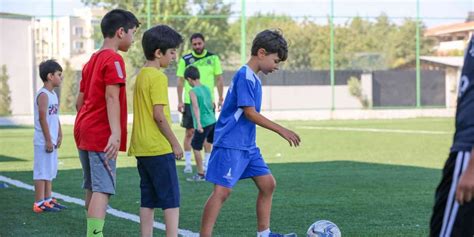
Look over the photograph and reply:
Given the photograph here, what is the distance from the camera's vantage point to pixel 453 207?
4520 mm

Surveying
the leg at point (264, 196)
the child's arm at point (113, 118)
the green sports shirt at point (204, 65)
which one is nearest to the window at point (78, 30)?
the green sports shirt at point (204, 65)

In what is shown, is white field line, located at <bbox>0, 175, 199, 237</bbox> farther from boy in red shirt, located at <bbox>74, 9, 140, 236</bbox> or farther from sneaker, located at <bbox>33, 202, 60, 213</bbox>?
boy in red shirt, located at <bbox>74, 9, 140, 236</bbox>

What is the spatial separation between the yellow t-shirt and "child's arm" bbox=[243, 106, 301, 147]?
24.4 inches

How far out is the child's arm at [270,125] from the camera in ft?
22.6

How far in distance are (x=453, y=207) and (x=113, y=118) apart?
8.89 ft

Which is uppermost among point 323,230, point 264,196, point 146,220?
point 264,196

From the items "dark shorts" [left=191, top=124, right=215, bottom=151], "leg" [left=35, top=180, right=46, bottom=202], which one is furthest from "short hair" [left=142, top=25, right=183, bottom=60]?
"dark shorts" [left=191, top=124, right=215, bottom=151]

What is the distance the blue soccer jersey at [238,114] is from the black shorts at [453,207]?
2642mm

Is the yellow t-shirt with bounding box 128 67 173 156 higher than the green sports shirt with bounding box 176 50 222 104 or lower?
lower

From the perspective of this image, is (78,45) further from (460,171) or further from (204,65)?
(460,171)

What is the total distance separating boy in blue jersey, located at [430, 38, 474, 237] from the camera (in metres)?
4.44

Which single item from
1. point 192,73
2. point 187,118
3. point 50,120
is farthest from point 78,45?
point 50,120

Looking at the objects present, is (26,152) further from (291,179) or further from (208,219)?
(208,219)

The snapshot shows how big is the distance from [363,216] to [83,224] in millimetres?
2604
